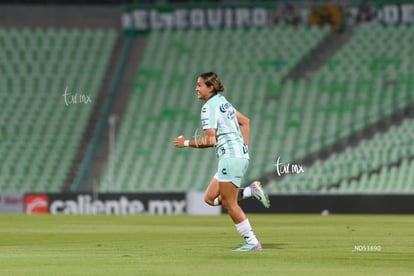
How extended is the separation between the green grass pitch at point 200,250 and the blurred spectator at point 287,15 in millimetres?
23233

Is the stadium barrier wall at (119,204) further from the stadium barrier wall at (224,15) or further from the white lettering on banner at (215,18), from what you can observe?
the white lettering on banner at (215,18)

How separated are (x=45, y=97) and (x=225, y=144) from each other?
2901 centimetres

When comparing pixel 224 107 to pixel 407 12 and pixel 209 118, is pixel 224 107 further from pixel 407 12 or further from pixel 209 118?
pixel 407 12

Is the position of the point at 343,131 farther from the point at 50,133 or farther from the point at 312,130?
the point at 50,133

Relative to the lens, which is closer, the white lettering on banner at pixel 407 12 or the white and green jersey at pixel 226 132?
the white and green jersey at pixel 226 132

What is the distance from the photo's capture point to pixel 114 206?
3534 centimetres

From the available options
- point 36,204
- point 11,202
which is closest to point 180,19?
point 36,204

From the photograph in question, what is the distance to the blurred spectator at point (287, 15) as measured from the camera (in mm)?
46656

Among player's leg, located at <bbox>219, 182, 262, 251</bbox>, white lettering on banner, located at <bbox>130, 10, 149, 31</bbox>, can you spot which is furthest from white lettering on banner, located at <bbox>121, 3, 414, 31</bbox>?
player's leg, located at <bbox>219, 182, 262, 251</bbox>

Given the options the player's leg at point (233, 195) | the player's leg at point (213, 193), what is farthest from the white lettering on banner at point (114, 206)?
the player's leg at point (233, 195)

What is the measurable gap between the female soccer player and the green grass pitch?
0.50 meters

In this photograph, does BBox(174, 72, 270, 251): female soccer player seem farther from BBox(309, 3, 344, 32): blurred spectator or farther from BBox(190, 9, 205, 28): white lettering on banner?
BBox(190, 9, 205, 28): white lettering on banner

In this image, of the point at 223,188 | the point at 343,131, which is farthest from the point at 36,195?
the point at 223,188

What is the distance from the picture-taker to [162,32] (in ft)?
156
